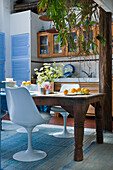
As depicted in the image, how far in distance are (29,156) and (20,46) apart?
4.02m

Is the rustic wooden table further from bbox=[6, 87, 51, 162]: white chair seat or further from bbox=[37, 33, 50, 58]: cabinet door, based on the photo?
bbox=[37, 33, 50, 58]: cabinet door

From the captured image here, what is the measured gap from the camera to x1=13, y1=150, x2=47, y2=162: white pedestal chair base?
2440mm

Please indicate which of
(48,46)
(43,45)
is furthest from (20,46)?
(48,46)

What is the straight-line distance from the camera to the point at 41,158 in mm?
2467

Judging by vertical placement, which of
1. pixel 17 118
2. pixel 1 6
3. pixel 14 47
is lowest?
pixel 17 118

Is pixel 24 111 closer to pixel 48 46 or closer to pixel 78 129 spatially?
pixel 78 129

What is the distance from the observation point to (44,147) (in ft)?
9.54

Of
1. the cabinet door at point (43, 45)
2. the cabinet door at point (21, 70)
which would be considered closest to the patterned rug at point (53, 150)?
the cabinet door at point (21, 70)

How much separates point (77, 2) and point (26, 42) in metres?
3.29

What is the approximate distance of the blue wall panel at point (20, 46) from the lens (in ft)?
19.2

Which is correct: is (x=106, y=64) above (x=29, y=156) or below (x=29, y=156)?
above

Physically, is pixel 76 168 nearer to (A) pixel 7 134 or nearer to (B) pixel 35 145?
(B) pixel 35 145

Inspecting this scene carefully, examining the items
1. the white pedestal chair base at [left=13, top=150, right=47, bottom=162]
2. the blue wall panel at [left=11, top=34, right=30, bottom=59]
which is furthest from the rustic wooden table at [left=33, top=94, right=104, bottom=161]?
the blue wall panel at [left=11, top=34, right=30, bottom=59]

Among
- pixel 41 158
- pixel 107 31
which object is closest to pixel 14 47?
pixel 107 31
